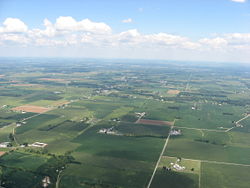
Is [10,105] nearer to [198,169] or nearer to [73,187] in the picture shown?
[73,187]

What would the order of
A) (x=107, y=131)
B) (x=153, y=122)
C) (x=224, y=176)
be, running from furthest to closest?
(x=153, y=122) < (x=107, y=131) < (x=224, y=176)

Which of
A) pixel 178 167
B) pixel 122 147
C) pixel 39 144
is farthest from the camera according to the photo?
pixel 39 144

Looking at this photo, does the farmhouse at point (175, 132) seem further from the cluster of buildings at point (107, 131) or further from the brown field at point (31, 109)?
the brown field at point (31, 109)

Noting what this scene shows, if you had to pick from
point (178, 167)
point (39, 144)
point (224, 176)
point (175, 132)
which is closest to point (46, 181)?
point (39, 144)

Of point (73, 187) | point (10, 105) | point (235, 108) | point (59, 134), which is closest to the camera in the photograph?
point (73, 187)

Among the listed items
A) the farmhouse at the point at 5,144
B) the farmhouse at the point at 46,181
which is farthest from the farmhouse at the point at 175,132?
the farmhouse at the point at 5,144

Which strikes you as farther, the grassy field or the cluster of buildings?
the cluster of buildings

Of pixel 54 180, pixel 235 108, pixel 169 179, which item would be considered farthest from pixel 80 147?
pixel 235 108

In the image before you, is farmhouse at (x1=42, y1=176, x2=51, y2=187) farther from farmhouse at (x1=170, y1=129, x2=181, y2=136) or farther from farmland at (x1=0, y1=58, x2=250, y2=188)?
farmhouse at (x1=170, y1=129, x2=181, y2=136)

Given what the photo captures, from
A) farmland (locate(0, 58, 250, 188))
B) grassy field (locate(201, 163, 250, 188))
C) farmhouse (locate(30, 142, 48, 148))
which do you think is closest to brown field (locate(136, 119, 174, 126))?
farmland (locate(0, 58, 250, 188))

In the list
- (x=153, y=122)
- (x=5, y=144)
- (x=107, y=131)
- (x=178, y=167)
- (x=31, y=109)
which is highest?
(x=31, y=109)

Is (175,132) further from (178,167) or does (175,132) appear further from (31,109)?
(31,109)
